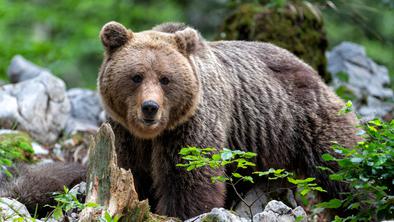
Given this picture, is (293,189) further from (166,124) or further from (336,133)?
(166,124)

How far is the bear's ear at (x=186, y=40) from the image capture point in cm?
739

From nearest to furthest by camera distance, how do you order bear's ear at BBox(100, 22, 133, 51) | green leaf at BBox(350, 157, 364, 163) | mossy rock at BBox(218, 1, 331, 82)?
green leaf at BBox(350, 157, 364, 163) → bear's ear at BBox(100, 22, 133, 51) → mossy rock at BBox(218, 1, 331, 82)

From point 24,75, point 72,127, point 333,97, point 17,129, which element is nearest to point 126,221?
point 333,97

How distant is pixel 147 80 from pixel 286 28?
205 inches

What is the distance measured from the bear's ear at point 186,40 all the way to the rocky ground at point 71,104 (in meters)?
1.87

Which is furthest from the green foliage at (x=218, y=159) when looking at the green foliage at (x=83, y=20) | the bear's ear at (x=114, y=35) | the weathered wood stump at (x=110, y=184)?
the green foliage at (x=83, y=20)

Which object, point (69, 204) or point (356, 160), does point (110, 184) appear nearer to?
point (69, 204)

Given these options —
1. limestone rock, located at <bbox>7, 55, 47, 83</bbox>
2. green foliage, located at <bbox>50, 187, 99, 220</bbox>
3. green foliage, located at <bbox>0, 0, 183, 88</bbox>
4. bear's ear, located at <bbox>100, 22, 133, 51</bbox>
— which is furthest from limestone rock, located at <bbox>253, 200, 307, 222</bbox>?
green foliage, located at <bbox>0, 0, 183, 88</bbox>

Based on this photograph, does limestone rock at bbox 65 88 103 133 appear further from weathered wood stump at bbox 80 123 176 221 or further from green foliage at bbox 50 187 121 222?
green foliage at bbox 50 187 121 222

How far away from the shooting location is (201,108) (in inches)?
290

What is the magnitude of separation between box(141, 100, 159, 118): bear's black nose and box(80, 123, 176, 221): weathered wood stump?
878mm

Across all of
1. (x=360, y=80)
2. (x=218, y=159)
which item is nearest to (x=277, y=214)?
(x=218, y=159)

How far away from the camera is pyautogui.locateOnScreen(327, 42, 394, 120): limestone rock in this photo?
11492 mm

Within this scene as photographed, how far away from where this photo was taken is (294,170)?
842 centimetres
